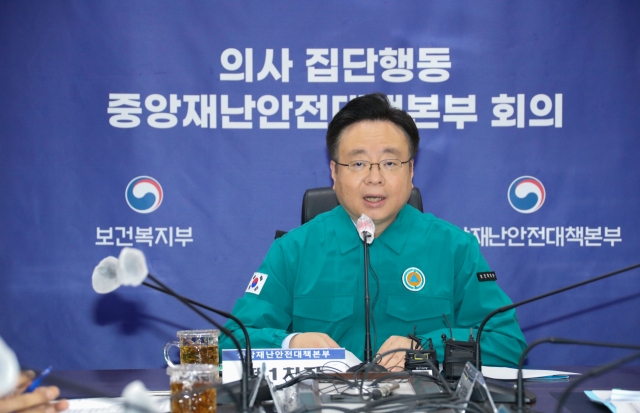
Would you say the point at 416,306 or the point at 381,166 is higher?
the point at 381,166

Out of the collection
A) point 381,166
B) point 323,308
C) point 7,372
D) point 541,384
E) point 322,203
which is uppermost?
point 381,166

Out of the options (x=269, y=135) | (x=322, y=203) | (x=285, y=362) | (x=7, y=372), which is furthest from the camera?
(x=269, y=135)

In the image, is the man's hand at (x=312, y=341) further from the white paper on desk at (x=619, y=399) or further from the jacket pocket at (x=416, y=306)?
the white paper on desk at (x=619, y=399)

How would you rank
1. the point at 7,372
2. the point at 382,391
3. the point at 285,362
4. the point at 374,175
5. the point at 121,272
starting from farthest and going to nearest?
1. the point at 374,175
2. the point at 285,362
3. the point at 382,391
4. the point at 121,272
5. the point at 7,372

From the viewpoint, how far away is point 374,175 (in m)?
2.01

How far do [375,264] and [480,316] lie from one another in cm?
40

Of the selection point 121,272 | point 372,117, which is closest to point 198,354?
point 121,272

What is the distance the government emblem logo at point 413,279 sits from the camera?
203cm

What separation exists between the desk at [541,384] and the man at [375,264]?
0.42m

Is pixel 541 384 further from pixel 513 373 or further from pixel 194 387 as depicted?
pixel 194 387

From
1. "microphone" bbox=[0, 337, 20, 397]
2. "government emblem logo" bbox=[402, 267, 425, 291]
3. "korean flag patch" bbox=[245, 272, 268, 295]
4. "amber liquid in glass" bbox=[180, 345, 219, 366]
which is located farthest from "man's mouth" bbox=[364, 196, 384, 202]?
"microphone" bbox=[0, 337, 20, 397]

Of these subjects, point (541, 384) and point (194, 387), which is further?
point (541, 384)

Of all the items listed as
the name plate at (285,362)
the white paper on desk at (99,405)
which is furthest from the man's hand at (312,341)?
the white paper on desk at (99,405)

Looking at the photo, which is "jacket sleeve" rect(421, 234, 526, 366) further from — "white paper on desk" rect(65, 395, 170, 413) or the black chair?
"white paper on desk" rect(65, 395, 170, 413)
